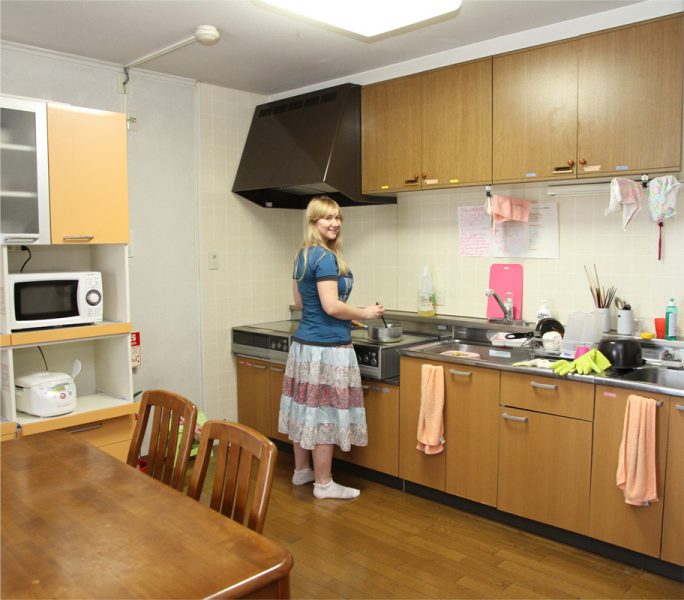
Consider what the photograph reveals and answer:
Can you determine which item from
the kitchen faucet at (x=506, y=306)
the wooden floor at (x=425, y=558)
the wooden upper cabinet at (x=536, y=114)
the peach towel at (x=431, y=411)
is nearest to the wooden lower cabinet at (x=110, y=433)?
the wooden floor at (x=425, y=558)

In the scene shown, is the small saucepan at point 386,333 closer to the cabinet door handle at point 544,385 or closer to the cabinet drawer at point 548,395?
the cabinet drawer at point 548,395

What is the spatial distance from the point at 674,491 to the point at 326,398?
1663mm

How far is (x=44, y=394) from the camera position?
2961mm

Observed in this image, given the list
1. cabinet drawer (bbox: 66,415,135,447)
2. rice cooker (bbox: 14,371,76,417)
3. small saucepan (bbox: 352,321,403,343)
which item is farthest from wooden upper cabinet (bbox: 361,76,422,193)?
rice cooker (bbox: 14,371,76,417)

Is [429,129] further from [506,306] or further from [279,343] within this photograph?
[279,343]

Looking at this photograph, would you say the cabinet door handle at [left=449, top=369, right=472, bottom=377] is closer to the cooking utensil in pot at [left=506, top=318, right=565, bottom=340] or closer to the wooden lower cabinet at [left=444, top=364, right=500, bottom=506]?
the wooden lower cabinet at [left=444, top=364, right=500, bottom=506]

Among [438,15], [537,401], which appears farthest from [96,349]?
[438,15]

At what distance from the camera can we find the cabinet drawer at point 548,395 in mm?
2746

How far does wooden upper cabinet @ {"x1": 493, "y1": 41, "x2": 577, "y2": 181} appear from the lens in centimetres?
300

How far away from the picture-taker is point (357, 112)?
3896 mm

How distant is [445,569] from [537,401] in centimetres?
84

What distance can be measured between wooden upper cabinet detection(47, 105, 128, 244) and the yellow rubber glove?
2163 millimetres

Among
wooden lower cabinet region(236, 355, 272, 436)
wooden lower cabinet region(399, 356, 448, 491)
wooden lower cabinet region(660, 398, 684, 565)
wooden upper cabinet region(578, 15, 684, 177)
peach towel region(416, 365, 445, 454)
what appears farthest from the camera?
wooden lower cabinet region(236, 355, 272, 436)

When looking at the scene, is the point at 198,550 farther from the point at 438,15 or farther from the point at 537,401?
the point at 537,401
